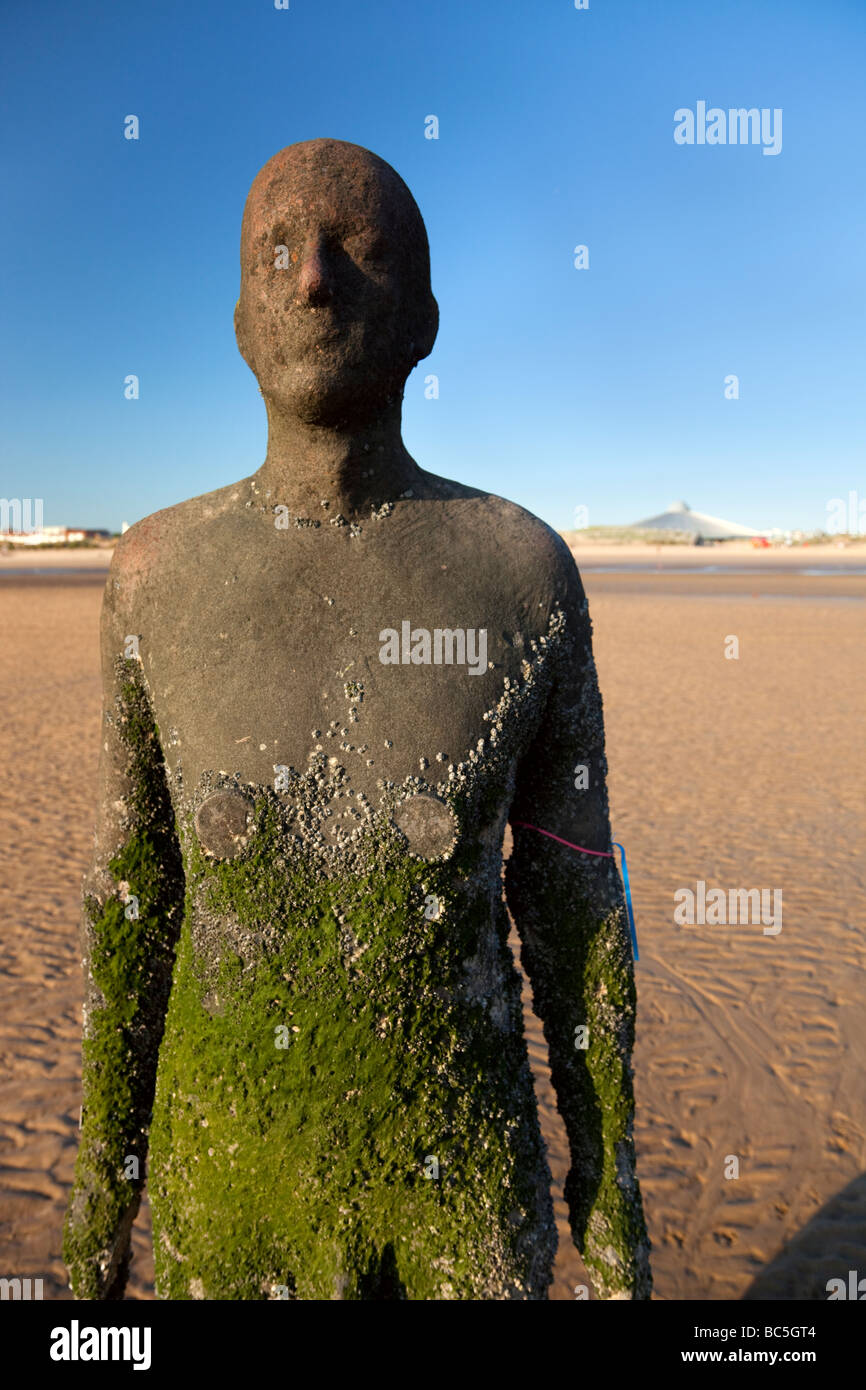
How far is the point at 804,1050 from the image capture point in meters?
5.57

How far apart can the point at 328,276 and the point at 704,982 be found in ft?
19.3

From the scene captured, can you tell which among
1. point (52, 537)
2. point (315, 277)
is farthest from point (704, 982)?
point (52, 537)

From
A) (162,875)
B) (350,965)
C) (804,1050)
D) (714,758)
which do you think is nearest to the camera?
(350,965)

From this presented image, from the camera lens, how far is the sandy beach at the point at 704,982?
4289mm

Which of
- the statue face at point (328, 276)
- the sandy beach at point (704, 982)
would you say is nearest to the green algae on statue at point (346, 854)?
the statue face at point (328, 276)

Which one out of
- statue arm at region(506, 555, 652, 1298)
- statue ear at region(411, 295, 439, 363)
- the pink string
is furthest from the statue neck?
the pink string

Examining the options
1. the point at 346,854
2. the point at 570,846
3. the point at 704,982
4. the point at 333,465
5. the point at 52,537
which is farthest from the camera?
the point at 52,537

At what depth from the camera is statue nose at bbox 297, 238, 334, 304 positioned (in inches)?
59.1

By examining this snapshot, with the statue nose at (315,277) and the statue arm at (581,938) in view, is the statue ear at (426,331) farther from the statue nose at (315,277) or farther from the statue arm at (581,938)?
the statue arm at (581,938)

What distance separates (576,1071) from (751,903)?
21.0 feet

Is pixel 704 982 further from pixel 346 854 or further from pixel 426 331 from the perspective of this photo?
pixel 426 331

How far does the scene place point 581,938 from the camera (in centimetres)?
176
